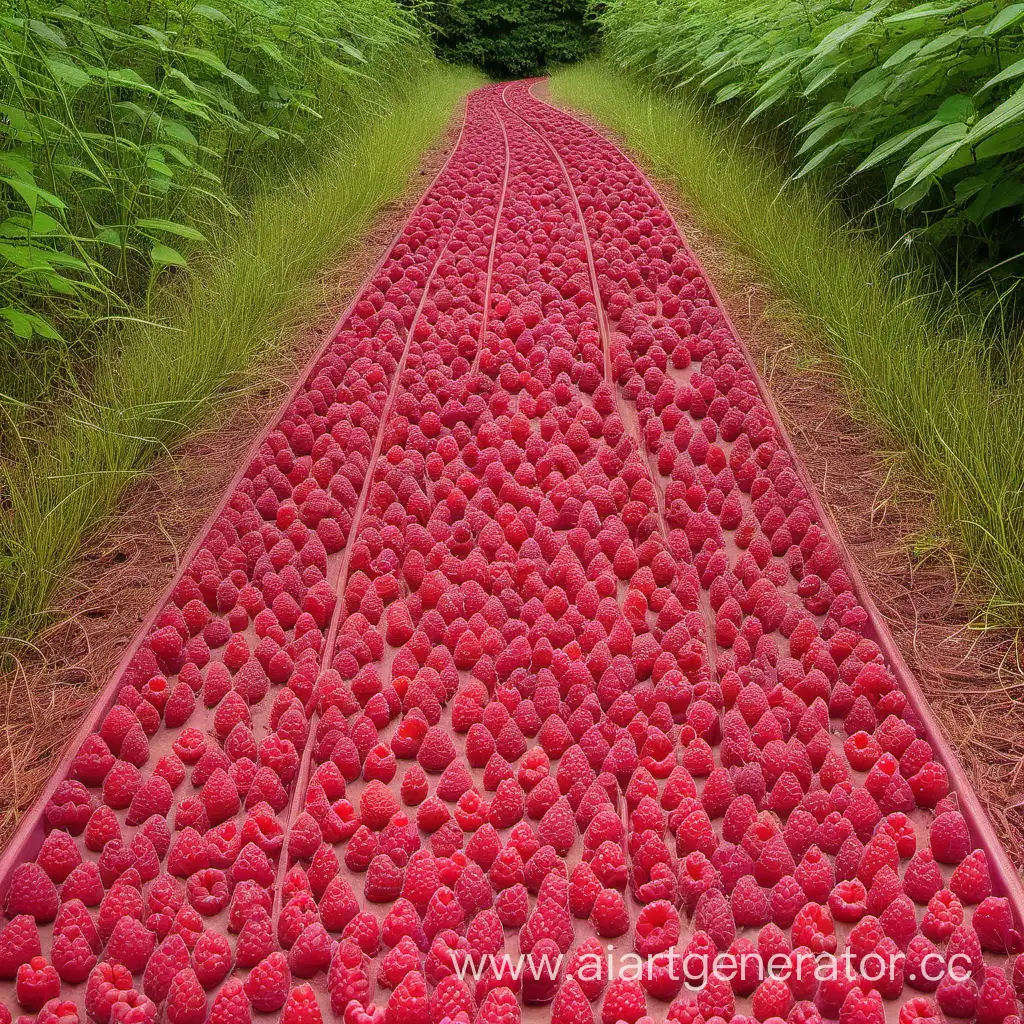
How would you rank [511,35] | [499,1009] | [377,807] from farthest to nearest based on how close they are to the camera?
[511,35], [377,807], [499,1009]

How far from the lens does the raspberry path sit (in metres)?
1.79

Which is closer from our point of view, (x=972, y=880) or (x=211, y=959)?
(x=211, y=959)

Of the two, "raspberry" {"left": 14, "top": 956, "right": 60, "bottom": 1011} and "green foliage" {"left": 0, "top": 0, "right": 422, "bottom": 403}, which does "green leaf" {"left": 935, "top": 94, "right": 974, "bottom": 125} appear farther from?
"raspberry" {"left": 14, "top": 956, "right": 60, "bottom": 1011}

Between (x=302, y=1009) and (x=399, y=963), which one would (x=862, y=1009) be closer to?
(x=399, y=963)

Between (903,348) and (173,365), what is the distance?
273 centimetres

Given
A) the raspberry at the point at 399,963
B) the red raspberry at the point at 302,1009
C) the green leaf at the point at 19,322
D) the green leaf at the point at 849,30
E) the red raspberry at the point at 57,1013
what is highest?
the green leaf at the point at 849,30

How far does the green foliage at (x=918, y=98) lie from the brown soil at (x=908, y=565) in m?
0.75

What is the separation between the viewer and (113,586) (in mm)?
2854

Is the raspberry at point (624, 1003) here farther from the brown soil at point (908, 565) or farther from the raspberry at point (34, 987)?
the raspberry at point (34, 987)

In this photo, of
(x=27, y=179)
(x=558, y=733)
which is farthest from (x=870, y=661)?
(x=27, y=179)

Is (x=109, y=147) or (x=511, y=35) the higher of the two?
(x=511, y=35)

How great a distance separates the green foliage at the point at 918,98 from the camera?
3227 millimetres

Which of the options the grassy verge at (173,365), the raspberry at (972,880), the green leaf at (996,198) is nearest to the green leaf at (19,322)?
the grassy verge at (173,365)

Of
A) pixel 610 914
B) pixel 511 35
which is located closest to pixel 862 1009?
pixel 610 914
